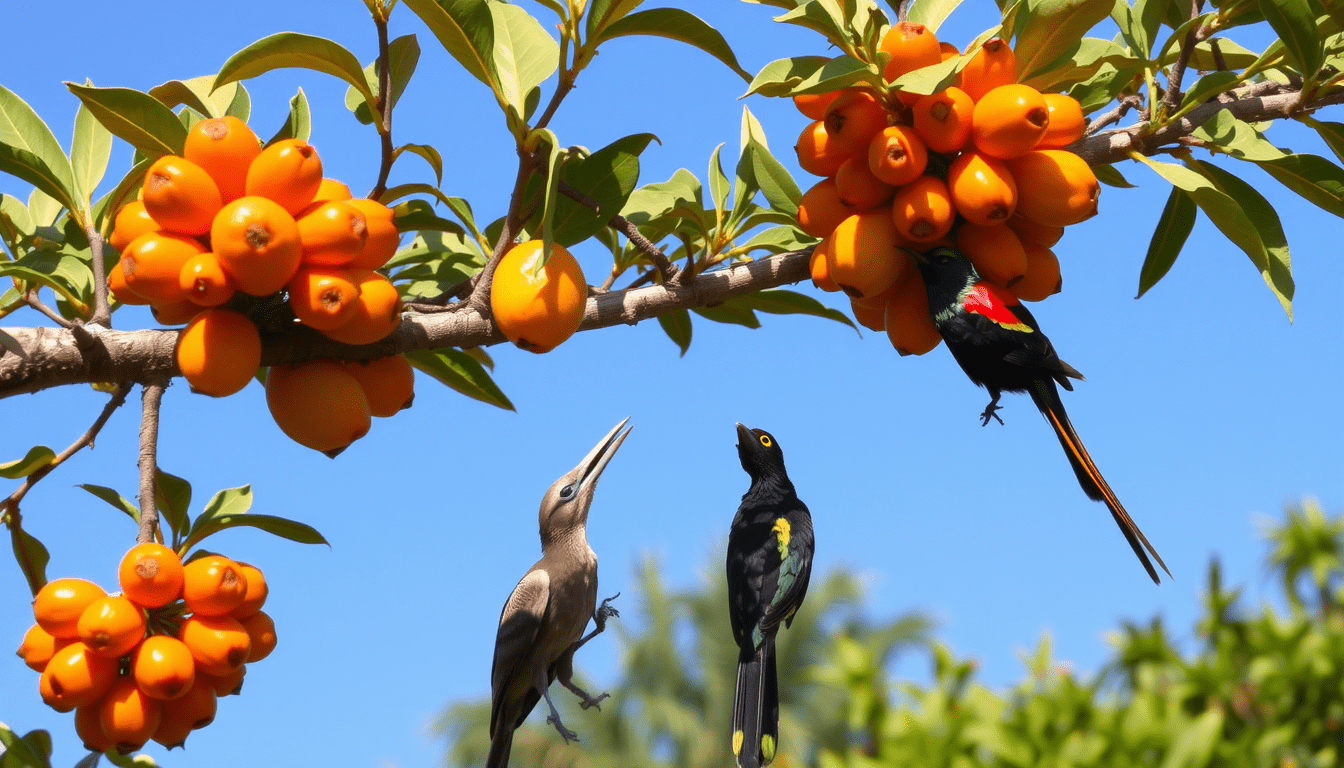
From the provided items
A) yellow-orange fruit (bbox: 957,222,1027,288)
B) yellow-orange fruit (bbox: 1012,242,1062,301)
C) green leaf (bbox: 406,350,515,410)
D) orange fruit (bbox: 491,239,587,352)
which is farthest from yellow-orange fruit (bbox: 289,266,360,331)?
yellow-orange fruit (bbox: 1012,242,1062,301)

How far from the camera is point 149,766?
6.52ft

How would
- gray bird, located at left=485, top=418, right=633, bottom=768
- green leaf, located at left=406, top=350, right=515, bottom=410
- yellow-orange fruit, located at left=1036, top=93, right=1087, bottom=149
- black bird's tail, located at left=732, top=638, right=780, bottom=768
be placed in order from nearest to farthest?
black bird's tail, located at left=732, top=638, right=780, bottom=768 → yellow-orange fruit, located at left=1036, top=93, right=1087, bottom=149 → gray bird, located at left=485, top=418, right=633, bottom=768 → green leaf, located at left=406, top=350, right=515, bottom=410

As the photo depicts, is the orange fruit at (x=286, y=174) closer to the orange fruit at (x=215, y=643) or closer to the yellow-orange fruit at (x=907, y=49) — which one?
the orange fruit at (x=215, y=643)

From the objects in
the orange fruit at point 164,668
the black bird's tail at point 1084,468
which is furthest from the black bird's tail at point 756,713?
the orange fruit at point 164,668

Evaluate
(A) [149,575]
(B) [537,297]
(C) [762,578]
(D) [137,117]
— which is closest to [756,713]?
(C) [762,578]

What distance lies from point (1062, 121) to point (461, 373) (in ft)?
3.99

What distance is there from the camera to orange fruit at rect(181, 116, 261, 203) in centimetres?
153

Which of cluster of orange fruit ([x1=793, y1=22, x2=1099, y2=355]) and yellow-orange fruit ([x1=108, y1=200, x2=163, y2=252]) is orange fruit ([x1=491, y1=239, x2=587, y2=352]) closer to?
cluster of orange fruit ([x1=793, y1=22, x2=1099, y2=355])

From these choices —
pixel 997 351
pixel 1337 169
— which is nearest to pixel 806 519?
pixel 997 351

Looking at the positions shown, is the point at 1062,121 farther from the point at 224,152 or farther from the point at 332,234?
the point at 224,152

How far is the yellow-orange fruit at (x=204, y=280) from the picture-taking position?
57.3 inches

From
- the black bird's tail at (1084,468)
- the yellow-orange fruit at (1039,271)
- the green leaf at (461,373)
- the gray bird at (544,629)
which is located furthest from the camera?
the green leaf at (461,373)

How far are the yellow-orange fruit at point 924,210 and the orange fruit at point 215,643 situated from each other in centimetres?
125

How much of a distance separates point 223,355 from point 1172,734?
340 centimetres
